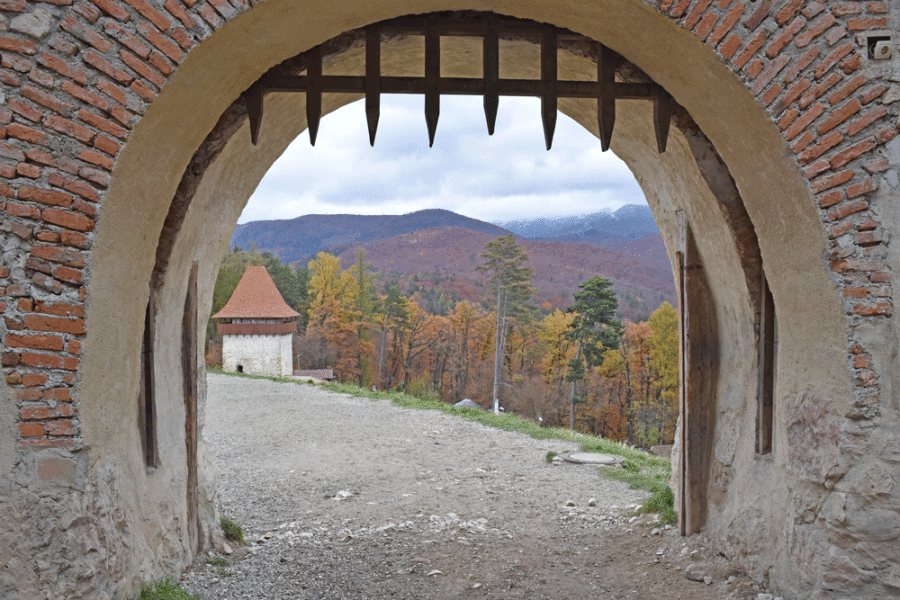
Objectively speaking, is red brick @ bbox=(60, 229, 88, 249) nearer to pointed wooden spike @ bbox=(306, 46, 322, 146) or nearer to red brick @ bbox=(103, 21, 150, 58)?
red brick @ bbox=(103, 21, 150, 58)

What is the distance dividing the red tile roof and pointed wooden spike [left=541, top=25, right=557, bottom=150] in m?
23.5

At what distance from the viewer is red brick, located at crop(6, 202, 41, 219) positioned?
10.2 ft

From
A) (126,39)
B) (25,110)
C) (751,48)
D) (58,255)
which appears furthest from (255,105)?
(751,48)

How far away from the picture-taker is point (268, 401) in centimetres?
1639

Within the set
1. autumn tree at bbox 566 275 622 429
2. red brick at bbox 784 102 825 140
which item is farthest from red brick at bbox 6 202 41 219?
autumn tree at bbox 566 275 622 429

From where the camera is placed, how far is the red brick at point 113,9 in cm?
320

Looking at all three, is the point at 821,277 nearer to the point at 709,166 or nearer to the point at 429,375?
the point at 709,166

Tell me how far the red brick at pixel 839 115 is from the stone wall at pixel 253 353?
1009 inches

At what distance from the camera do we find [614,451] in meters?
10.8

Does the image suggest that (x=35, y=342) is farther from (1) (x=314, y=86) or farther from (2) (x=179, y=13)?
(1) (x=314, y=86)

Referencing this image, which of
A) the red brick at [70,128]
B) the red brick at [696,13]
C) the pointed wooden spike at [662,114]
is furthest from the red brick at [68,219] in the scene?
the pointed wooden spike at [662,114]

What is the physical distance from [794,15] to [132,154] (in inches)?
140

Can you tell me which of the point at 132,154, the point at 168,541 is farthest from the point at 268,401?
the point at 132,154

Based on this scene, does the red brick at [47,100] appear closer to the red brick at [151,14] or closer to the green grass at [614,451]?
the red brick at [151,14]
